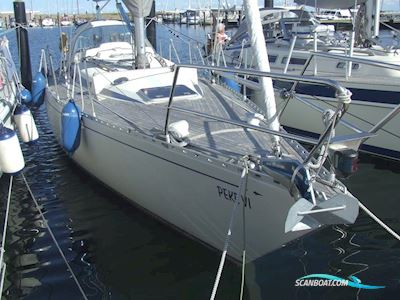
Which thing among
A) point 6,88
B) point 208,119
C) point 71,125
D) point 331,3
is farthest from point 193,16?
point 208,119

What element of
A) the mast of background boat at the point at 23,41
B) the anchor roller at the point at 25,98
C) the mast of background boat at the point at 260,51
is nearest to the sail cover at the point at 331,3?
the mast of background boat at the point at 260,51

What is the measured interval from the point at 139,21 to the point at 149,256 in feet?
→ 13.7

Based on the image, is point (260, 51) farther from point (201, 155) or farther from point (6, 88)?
point (6, 88)

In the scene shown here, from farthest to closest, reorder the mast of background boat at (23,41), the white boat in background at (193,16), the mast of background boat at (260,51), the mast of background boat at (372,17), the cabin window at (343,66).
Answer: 1. the white boat in background at (193,16)
2. the mast of background boat at (23,41)
3. the mast of background boat at (372,17)
4. the cabin window at (343,66)
5. the mast of background boat at (260,51)

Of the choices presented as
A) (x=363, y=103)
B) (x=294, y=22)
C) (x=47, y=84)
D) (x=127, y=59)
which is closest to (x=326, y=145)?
(x=363, y=103)

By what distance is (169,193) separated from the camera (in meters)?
6.04

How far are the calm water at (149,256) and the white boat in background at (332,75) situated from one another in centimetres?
168

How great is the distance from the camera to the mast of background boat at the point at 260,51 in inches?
196

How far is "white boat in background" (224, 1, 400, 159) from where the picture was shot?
29.9ft

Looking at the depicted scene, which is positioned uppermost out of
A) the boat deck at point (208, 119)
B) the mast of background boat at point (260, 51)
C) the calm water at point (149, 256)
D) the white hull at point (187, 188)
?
the mast of background boat at point (260, 51)

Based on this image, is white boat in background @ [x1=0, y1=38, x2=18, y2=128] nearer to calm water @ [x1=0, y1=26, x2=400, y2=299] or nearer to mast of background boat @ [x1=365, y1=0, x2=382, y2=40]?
calm water @ [x1=0, y1=26, x2=400, y2=299]

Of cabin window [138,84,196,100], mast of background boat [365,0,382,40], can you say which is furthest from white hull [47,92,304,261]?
mast of background boat [365,0,382,40]

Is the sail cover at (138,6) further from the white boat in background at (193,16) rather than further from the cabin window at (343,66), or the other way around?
the white boat in background at (193,16)

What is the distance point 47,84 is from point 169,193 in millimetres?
5654
